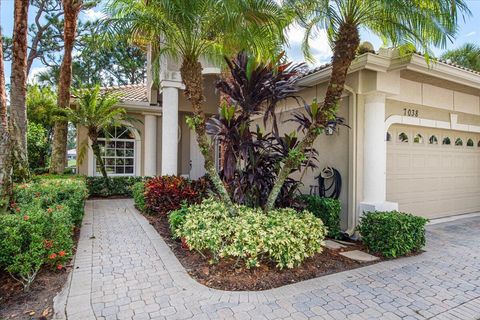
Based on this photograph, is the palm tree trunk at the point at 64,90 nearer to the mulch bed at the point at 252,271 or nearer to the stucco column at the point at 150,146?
the stucco column at the point at 150,146

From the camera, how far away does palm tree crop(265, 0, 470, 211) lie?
451 centimetres

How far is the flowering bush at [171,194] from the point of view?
7.65 m

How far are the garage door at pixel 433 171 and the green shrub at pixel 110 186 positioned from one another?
8.86m

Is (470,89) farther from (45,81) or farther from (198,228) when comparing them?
(45,81)

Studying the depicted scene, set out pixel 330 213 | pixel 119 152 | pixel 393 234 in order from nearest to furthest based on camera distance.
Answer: pixel 393 234
pixel 330 213
pixel 119 152

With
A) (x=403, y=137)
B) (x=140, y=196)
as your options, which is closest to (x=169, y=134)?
(x=140, y=196)

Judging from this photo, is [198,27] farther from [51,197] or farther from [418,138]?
[418,138]

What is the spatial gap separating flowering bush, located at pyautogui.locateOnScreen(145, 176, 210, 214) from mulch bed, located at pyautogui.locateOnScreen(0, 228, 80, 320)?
132 inches

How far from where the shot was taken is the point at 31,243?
3.95 meters

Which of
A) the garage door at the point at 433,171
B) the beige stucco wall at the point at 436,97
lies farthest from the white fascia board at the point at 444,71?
the garage door at the point at 433,171

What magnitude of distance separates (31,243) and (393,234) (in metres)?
5.83

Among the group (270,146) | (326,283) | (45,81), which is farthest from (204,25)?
(45,81)

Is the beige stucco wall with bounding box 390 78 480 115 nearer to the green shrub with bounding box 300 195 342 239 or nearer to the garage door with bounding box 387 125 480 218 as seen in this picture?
the garage door with bounding box 387 125 480 218

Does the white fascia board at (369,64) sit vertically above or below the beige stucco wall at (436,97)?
above
